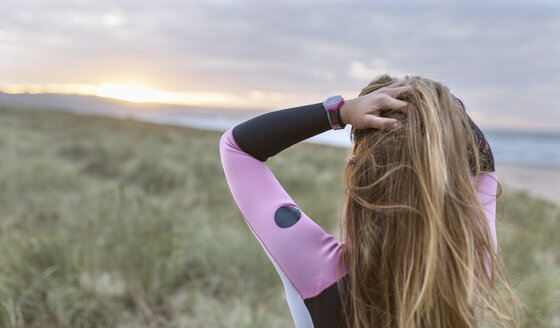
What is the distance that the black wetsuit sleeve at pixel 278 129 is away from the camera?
1155 millimetres

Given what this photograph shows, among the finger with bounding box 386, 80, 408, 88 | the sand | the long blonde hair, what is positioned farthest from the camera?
the sand

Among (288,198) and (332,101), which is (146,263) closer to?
(288,198)

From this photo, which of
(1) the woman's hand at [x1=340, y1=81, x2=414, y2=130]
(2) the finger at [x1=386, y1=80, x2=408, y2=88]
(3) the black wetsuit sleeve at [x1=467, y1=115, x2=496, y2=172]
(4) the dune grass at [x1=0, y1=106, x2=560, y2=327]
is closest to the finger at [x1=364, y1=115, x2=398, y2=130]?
(1) the woman's hand at [x1=340, y1=81, x2=414, y2=130]

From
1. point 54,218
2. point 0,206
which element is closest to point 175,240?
point 54,218

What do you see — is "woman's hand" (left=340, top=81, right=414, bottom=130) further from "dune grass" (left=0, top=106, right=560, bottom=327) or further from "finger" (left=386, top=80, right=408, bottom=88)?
"dune grass" (left=0, top=106, right=560, bottom=327)

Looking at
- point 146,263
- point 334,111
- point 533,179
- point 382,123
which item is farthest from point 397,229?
point 533,179

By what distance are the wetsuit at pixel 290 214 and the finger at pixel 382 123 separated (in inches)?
7.2

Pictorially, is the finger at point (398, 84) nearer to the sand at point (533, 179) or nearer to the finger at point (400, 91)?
the finger at point (400, 91)

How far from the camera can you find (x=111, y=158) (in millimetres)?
9641

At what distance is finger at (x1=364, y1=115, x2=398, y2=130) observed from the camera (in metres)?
0.99

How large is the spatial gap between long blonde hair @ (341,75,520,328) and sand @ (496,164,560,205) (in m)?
13.4

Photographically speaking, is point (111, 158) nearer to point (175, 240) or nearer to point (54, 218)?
point (54, 218)

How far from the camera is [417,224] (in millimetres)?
962

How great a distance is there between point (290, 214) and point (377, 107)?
1.24 ft
